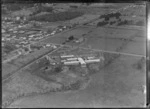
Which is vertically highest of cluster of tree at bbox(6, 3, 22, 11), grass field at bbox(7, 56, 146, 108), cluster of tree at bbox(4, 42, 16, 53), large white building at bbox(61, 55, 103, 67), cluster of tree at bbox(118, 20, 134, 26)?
cluster of tree at bbox(6, 3, 22, 11)

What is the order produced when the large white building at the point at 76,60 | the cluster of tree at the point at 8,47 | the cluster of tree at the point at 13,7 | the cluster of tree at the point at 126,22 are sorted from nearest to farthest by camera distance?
the cluster of tree at the point at 13,7 → the cluster of tree at the point at 8,47 → the large white building at the point at 76,60 → the cluster of tree at the point at 126,22

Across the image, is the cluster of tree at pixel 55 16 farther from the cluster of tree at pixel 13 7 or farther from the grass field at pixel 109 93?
the grass field at pixel 109 93

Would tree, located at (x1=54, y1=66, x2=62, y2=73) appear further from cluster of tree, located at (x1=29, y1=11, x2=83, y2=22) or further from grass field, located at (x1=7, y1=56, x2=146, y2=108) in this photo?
cluster of tree, located at (x1=29, y1=11, x2=83, y2=22)

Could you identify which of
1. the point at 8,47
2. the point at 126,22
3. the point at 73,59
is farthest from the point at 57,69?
the point at 126,22

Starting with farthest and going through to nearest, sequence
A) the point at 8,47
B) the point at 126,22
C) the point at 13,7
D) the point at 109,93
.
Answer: the point at 126,22 → the point at 109,93 → the point at 8,47 → the point at 13,7

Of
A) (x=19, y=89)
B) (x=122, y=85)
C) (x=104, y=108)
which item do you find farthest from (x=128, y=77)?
(x=19, y=89)

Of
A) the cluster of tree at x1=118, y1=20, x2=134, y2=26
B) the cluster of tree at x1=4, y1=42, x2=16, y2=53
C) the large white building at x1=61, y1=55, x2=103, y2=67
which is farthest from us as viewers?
the cluster of tree at x1=118, y1=20, x2=134, y2=26

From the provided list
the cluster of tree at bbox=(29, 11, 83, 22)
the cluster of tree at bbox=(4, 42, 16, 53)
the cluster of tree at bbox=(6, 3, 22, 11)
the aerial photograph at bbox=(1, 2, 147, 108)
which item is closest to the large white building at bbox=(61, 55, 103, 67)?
the aerial photograph at bbox=(1, 2, 147, 108)

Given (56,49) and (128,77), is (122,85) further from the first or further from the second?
(56,49)

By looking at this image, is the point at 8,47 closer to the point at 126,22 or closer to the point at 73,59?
the point at 73,59

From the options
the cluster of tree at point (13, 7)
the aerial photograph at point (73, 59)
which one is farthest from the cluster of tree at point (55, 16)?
the cluster of tree at point (13, 7)
